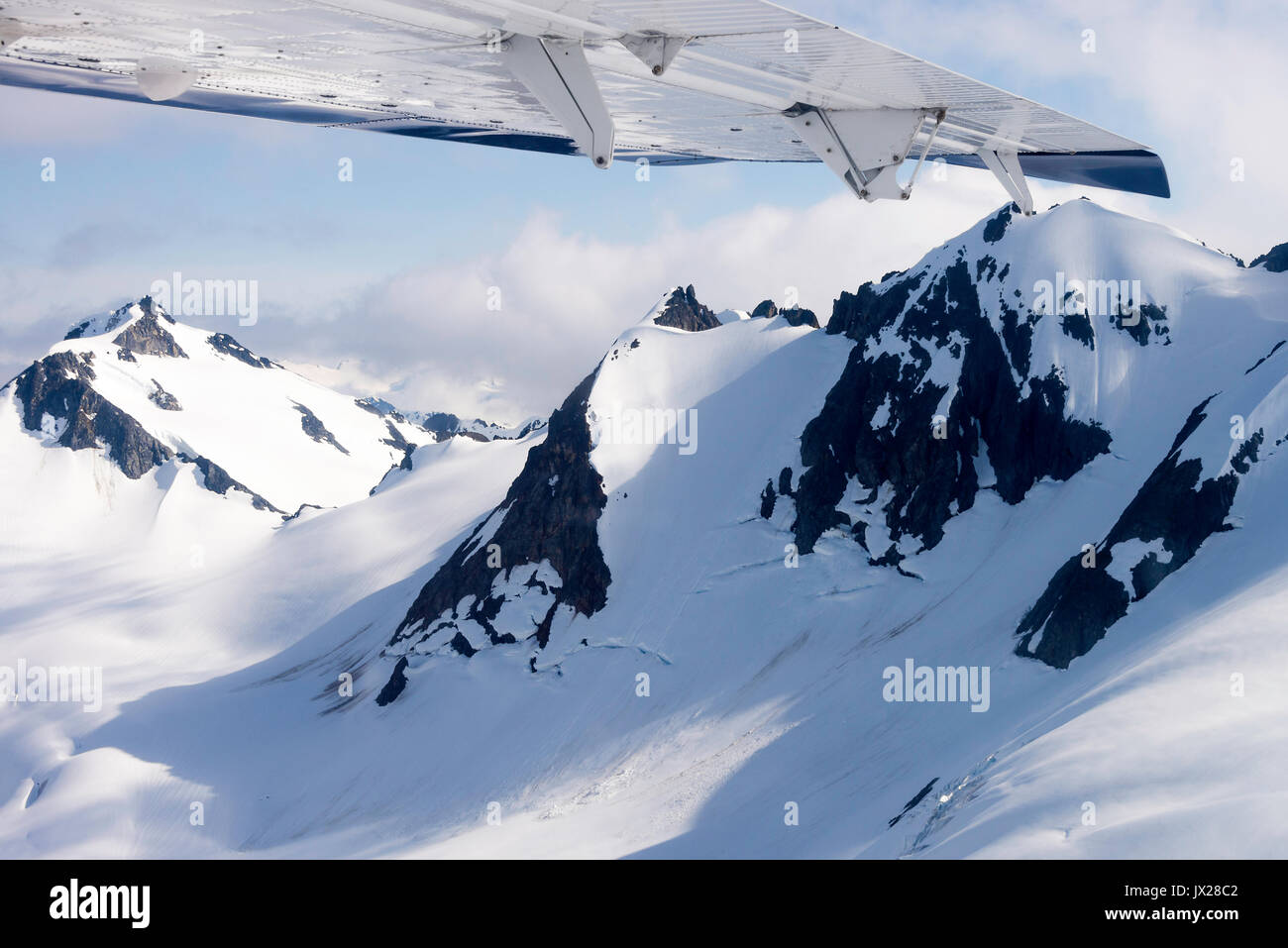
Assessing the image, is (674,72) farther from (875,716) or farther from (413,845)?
(413,845)

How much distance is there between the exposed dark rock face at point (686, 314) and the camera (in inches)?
5133

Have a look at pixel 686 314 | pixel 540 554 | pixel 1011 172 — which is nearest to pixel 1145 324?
pixel 686 314

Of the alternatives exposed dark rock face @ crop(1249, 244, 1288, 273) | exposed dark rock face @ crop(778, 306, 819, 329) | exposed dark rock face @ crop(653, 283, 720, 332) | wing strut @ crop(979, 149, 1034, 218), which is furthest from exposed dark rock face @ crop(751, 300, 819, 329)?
wing strut @ crop(979, 149, 1034, 218)

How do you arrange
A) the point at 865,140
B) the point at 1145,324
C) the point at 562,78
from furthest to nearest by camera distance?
the point at 1145,324 → the point at 865,140 → the point at 562,78

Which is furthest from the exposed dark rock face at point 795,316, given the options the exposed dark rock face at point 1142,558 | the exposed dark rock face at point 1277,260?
the exposed dark rock face at point 1142,558

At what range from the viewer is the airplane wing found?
7672mm

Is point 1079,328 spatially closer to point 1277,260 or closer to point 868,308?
point 1277,260

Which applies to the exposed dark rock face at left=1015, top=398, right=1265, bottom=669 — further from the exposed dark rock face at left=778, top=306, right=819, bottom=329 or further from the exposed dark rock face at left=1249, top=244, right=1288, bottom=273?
the exposed dark rock face at left=778, top=306, right=819, bottom=329

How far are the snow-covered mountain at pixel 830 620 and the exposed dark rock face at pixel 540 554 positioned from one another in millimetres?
493

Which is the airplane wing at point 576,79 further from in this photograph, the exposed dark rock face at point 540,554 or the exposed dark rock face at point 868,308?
the exposed dark rock face at point 868,308

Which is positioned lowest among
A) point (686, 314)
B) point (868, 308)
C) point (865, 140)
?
point (865, 140)

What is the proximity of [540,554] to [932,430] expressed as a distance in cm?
4530

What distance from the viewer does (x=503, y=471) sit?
178125 millimetres

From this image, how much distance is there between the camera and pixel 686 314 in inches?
5192
